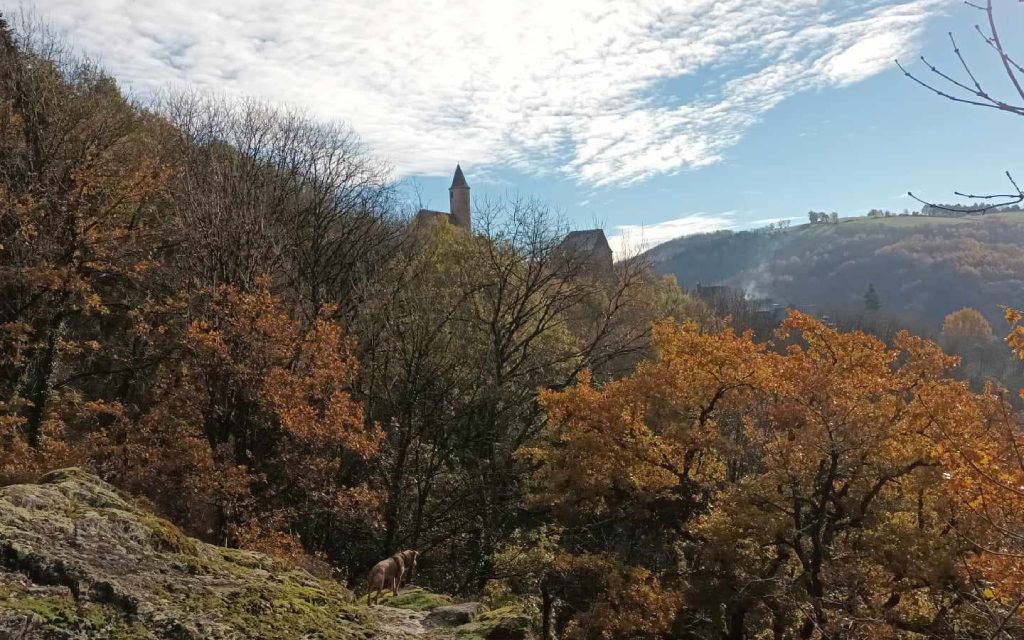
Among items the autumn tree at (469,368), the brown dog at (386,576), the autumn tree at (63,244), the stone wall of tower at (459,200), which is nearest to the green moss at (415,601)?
the brown dog at (386,576)

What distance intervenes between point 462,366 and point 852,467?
→ 1230 centimetres

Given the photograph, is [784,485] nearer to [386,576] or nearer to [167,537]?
Result: [386,576]

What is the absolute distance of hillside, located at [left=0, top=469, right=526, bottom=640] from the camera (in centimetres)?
273

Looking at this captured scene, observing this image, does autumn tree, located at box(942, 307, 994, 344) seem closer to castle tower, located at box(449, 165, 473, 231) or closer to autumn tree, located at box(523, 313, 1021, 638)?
castle tower, located at box(449, 165, 473, 231)

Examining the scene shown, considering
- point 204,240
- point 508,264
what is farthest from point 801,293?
point 204,240

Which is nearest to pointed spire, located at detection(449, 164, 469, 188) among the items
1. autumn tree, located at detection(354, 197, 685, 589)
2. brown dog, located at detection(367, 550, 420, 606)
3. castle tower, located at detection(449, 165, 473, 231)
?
castle tower, located at detection(449, 165, 473, 231)

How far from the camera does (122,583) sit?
3021 millimetres

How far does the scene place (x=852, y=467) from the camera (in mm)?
13844

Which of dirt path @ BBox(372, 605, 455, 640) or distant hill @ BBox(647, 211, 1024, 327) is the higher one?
distant hill @ BBox(647, 211, 1024, 327)

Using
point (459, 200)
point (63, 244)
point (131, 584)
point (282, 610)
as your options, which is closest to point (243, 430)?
point (63, 244)

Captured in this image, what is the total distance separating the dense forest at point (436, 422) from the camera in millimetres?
12406

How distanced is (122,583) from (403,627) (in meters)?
1.89

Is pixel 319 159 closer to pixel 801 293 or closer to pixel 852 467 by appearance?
pixel 852 467

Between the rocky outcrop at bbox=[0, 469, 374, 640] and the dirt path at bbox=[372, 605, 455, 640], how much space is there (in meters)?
0.11
